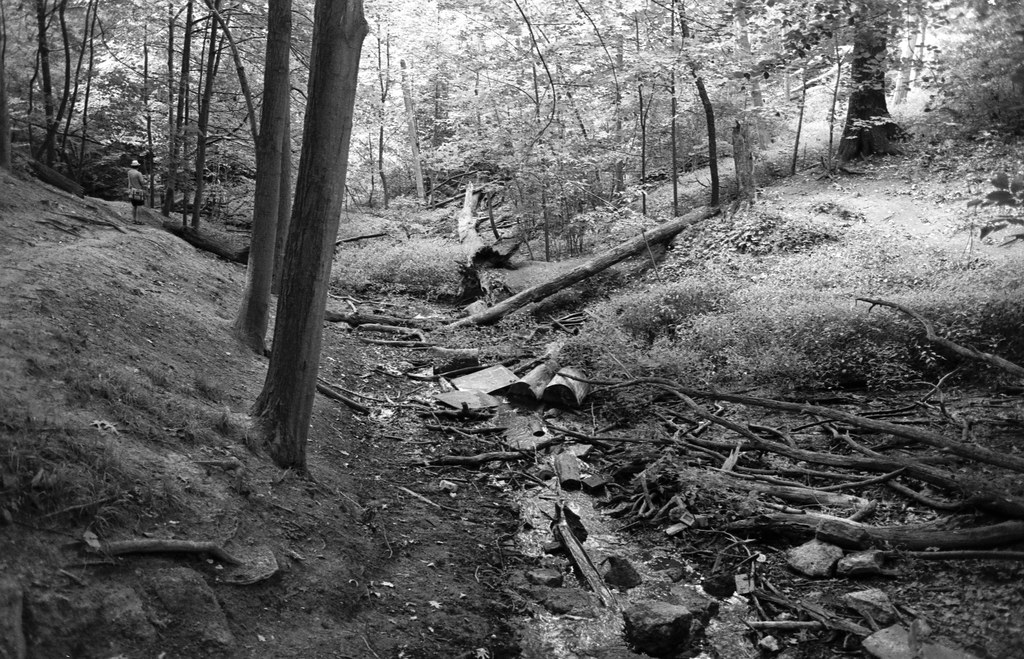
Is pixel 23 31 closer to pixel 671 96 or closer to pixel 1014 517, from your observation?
pixel 671 96

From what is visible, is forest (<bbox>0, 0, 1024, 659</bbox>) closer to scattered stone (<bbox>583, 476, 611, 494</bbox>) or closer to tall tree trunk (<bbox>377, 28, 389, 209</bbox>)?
scattered stone (<bbox>583, 476, 611, 494</bbox>)

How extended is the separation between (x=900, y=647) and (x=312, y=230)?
540 centimetres

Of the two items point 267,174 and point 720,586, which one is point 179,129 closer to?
point 267,174

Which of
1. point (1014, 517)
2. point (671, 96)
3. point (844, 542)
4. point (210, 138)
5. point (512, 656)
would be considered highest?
point (671, 96)

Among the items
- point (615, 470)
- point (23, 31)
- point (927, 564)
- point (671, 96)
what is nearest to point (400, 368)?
point (615, 470)

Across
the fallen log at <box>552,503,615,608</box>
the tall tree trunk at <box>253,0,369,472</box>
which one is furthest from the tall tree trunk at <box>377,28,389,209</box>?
the fallen log at <box>552,503,615,608</box>

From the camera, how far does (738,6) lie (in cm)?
619

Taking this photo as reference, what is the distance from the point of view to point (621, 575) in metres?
5.47

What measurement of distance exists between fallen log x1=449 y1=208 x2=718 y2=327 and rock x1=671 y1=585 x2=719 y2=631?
28.7ft

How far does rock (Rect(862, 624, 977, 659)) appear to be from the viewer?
12.1 feet

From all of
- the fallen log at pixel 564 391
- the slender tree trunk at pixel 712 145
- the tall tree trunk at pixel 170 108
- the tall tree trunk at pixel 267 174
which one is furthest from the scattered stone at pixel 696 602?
the tall tree trunk at pixel 170 108

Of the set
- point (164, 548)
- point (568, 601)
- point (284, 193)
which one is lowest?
point (568, 601)

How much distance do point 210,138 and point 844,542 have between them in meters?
15.5

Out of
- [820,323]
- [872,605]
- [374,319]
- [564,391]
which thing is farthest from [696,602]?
[374,319]
